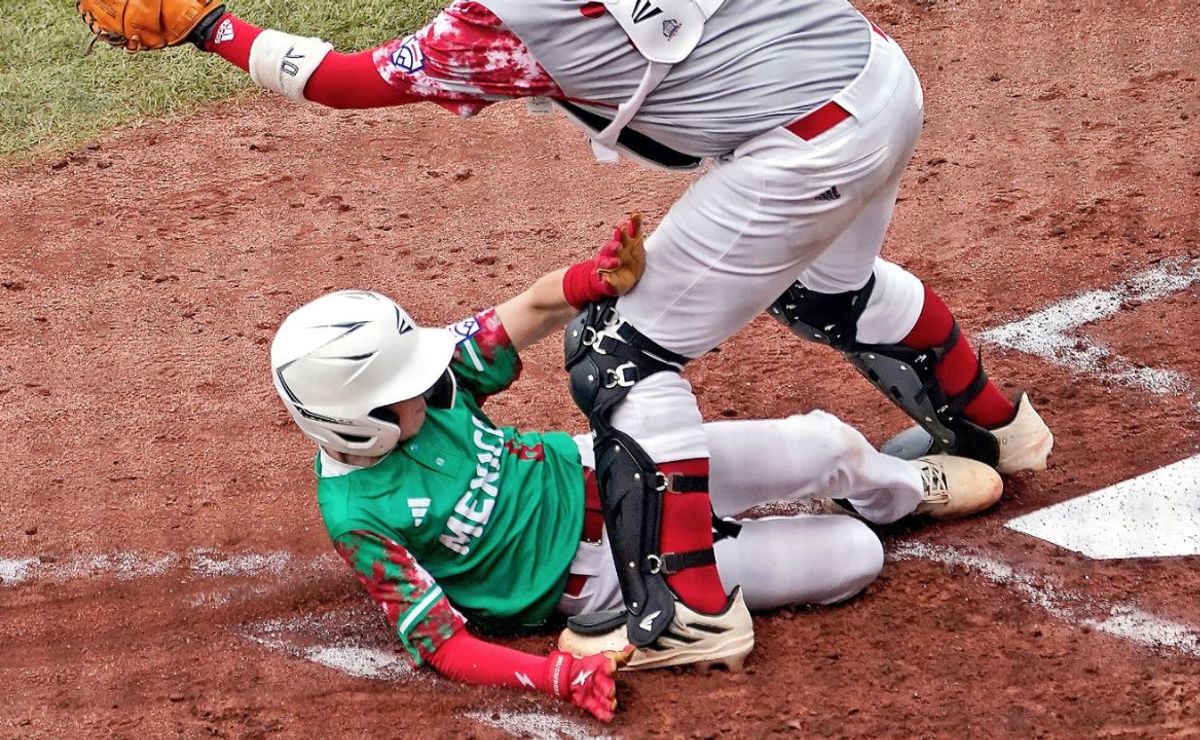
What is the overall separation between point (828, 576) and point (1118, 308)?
1.90 metres

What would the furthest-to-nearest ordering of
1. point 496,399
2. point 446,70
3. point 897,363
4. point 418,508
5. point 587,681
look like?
1. point 496,399
2. point 897,363
3. point 418,508
4. point 587,681
5. point 446,70

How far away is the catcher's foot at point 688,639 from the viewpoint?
3.35 m

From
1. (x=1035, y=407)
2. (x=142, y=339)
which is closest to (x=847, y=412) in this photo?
(x=1035, y=407)

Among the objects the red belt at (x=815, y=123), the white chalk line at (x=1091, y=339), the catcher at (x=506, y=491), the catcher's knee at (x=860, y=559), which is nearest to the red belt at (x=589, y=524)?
the catcher at (x=506, y=491)

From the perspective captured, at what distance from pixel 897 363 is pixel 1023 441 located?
0.47 metres

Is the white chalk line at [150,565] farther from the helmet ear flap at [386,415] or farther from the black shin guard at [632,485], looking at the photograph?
the black shin guard at [632,485]

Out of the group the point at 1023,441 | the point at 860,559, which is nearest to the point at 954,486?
the point at 1023,441

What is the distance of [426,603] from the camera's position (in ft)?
10.7

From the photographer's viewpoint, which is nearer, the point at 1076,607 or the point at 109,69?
the point at 1076,607

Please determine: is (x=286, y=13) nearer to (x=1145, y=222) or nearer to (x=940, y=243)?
(x=940, y=243)

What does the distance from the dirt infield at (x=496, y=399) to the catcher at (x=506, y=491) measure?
0.12 metres

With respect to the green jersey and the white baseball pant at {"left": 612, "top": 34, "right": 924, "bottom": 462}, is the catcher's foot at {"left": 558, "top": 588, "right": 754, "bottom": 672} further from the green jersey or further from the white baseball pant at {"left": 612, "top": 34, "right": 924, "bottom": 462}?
the white baseball pant at {"left": 612, "top": 34, "right": 924, "bottom": 462}

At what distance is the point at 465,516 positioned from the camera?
341cm

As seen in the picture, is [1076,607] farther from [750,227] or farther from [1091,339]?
[1091,339]
